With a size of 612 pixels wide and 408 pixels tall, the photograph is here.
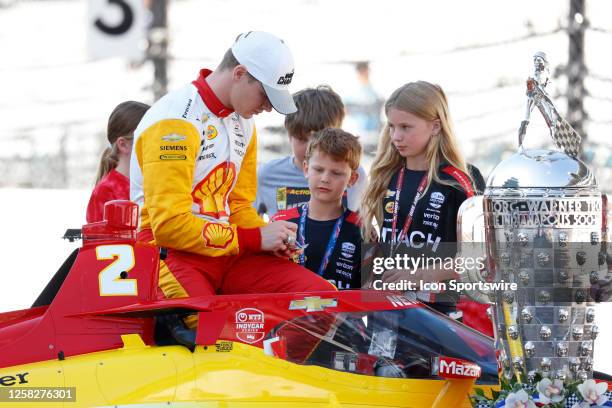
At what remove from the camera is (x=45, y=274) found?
29.5 ft

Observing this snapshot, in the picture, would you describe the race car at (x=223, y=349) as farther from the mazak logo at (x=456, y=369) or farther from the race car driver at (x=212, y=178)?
the race car driver at (x=212, y=178)

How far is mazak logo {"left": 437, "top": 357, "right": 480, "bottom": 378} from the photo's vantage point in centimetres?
348

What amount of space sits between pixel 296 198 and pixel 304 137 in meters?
0.37

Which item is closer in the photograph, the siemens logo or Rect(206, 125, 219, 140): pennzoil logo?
the siemens logo

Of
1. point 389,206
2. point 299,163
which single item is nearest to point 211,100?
point 389,206

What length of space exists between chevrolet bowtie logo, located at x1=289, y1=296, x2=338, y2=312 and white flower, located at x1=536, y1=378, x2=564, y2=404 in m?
0.75

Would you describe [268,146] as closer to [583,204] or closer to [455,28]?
[455,28]

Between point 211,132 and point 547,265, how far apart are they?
Result: 1.42 meters

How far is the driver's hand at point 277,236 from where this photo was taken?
4.12 metres

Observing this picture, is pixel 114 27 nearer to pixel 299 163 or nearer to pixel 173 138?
pixel 299 163

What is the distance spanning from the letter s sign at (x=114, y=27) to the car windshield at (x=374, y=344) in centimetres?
551

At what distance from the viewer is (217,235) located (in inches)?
157

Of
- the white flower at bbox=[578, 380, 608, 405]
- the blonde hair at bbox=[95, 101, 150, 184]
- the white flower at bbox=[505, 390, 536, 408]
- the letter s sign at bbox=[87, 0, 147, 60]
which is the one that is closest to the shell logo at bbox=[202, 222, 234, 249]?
the white flower at bbox=[505, 390, 536, 408]

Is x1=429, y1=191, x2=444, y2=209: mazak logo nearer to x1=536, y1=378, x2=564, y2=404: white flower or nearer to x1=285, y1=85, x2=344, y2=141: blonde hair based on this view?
x1=285, y1=85, x2=344, y2=141: blonde hair
